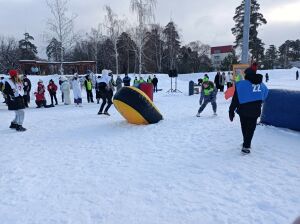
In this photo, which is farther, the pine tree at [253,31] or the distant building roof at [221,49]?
the distant building roof at [221,49]

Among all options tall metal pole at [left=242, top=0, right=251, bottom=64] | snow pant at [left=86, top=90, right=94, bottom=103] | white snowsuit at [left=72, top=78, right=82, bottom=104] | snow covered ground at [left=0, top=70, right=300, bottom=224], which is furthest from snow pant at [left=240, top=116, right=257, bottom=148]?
snow pant at [left=86, top=90, right=94, bottom=103]

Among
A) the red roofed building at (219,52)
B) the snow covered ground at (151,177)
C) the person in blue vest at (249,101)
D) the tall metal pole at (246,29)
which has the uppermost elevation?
the red roofed building at (219,52)

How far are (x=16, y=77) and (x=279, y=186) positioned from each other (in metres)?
7.93

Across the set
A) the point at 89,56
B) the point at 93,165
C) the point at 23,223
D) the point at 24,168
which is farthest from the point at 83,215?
the point at 89,56

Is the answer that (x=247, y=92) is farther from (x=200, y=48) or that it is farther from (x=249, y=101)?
(x=200, y=48)

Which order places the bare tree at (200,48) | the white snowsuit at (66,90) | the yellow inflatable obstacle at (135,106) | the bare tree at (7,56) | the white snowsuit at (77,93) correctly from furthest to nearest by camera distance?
the bare tree at (200,48), the bare tree at (7,56), the white snowsuit at (66,90), the white snowsuit at (77,93), the yellow inflatable obstacle at (135,106)

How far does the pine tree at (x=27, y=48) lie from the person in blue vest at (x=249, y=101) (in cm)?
6687

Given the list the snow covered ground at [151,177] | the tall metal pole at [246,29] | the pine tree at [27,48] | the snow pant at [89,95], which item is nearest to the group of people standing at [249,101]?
the snow covered ground at [151,177]

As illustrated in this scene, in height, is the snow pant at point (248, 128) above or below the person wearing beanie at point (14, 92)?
below

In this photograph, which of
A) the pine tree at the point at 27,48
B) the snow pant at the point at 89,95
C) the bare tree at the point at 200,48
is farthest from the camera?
the bare tree at the point at 200,48

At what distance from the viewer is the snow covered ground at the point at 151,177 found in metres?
4.03

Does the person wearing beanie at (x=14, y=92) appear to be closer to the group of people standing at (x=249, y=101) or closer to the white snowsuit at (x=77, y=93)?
the group of people standing at (x=249, y=101)

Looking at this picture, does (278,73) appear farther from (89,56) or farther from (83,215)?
(83,215)

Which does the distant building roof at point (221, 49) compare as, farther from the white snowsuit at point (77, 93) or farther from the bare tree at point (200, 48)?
the white snowsuit at point (77, 93)
